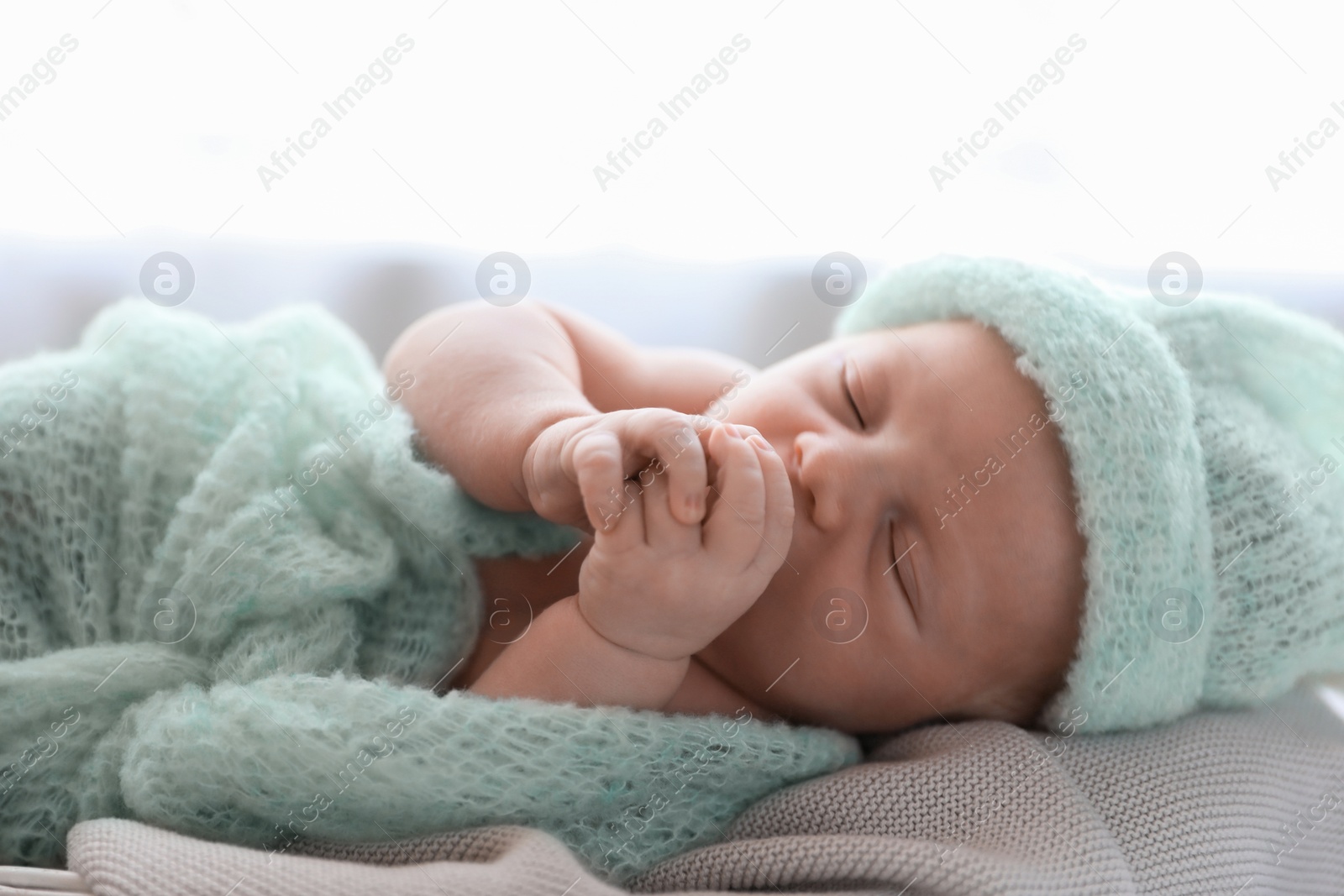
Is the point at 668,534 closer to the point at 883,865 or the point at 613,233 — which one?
the point at 883,865

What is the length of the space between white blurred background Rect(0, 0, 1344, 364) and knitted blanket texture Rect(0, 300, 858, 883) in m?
0.49

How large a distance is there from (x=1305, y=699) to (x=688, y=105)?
3.84ft

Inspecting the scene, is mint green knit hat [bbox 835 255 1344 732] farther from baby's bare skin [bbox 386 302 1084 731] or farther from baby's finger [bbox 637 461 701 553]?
baby's finger [bbox 637 461 701 553]

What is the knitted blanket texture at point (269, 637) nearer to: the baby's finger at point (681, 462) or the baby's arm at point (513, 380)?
the baby's arm at point (513, 380)

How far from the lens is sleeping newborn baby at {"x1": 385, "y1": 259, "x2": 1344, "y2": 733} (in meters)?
0.89

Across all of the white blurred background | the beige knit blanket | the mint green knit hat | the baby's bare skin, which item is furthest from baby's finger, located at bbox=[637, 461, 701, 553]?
the white blurred background

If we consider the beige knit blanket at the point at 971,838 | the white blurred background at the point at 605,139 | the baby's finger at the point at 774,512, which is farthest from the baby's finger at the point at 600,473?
the white blurred background at the point at 605,139

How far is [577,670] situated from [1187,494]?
0.64 m

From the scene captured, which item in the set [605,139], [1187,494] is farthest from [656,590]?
[605,139]

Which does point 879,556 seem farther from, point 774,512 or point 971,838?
point 971,838

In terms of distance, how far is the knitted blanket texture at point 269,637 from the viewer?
82 cm

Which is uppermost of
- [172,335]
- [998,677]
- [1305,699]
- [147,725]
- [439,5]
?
[1305,699]

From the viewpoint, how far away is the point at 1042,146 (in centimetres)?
157

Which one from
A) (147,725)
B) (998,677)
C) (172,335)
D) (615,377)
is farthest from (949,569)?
(172,335)
